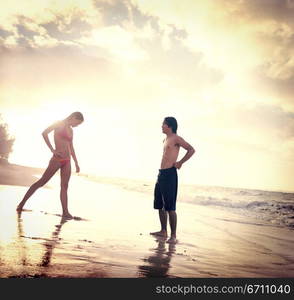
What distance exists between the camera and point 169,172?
5145mm

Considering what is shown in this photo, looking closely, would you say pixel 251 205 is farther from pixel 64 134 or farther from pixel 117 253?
pixel 117 253

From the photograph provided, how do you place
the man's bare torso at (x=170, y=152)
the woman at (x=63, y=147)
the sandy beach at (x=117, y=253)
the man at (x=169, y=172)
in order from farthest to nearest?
the woman at (x=63, y=147) < the man's bare torso at (x=170, y=152) < the man at (x=169, y=172) < the sandy beach at (x=117, y=253)

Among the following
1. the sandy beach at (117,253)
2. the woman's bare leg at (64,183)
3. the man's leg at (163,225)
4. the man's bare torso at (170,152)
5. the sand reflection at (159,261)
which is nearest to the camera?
the sandy beach at (117,253)

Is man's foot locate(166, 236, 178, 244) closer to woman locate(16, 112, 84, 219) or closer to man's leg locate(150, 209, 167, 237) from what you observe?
man's leg locate(150, 209, 167, 237)

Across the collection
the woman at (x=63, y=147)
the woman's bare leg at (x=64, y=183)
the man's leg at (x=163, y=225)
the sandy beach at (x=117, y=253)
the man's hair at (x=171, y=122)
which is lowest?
the sandy beach at (x=117, y=253)

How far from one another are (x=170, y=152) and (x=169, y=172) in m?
0.30

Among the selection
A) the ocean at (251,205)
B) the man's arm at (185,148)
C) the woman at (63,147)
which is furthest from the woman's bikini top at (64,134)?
the ocean at (251,205)

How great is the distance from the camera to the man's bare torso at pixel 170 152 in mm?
5176

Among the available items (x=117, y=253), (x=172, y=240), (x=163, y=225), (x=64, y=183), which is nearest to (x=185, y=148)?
(x=163, y=225)

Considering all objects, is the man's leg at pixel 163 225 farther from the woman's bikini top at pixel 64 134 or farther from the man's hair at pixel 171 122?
the woman's bikini top at pixel 64 134

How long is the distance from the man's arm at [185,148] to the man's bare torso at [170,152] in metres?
0.06

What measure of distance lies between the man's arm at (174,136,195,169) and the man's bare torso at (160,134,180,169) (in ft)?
0.20

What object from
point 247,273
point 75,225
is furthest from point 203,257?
point 75,225

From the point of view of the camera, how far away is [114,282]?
2.42 m
